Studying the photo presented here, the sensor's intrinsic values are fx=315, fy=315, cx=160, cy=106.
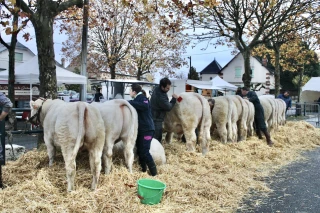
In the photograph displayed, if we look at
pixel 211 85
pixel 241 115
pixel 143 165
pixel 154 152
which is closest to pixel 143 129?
pixel 143 165

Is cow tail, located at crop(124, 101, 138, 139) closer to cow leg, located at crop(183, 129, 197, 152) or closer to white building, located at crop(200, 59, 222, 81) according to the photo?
cow leg, located at crop(183, 129, 197, 152)

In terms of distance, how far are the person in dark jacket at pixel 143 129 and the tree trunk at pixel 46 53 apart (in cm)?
262

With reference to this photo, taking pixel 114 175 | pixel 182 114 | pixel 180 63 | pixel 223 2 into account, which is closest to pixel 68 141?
pixel 114 175

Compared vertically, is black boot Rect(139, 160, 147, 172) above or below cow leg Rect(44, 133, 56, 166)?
below

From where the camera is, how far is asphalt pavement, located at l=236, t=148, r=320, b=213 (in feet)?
14.6

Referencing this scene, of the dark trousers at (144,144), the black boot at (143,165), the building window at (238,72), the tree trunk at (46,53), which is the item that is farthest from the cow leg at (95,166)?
the building window at (238,72)

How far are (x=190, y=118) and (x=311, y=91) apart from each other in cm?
2478

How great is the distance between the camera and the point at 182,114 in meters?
7.04

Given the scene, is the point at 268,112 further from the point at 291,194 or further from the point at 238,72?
the point at 238,72

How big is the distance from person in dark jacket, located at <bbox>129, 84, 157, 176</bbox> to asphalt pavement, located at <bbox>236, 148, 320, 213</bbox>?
163cm

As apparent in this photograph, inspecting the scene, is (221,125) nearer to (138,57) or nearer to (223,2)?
(223,2)

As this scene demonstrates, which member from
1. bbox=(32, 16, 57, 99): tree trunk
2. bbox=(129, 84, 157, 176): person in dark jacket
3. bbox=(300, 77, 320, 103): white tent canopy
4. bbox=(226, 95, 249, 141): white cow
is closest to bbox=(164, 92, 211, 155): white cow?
bbox=(129, 84, 157, 176): person in dark jacket

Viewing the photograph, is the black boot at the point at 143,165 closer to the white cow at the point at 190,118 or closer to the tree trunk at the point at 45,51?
the white cow at the point at 190,118

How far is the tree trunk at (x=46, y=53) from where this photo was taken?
6.83 m
